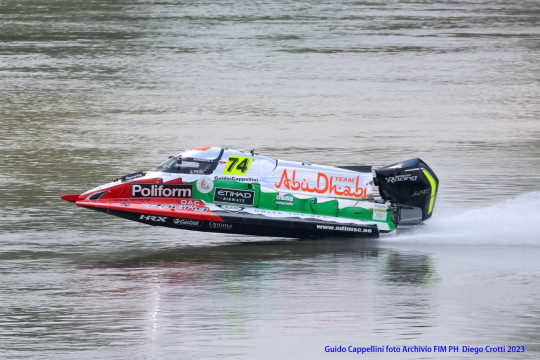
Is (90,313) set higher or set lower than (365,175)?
lower

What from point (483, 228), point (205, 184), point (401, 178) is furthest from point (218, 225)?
point (483, 228)

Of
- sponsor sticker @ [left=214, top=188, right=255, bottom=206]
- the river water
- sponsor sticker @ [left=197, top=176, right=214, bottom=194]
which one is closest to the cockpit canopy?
sponsor sticker @ [left=197, top=176, right=214, bottom=194]

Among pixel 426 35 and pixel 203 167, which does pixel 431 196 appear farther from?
pixel 426 35

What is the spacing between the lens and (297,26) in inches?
2394

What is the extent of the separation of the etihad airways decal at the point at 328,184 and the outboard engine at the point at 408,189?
39 cm

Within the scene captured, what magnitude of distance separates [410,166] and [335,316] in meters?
5.46

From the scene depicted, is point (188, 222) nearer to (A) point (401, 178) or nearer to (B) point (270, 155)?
(A) point (401, 178)

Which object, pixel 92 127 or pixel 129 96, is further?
pixel 129 96

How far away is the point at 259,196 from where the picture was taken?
21609 mm

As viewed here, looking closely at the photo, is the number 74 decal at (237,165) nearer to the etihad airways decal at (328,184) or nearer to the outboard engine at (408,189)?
the etihad airways decal at (328,184)

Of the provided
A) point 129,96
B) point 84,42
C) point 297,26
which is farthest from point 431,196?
point 297,26

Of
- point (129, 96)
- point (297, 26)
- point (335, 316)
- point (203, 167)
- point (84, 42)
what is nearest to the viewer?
point (335, 316)

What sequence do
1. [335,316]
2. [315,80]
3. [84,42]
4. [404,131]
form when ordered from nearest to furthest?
[335,316] < [404,131] < [315,80] < [84,42]

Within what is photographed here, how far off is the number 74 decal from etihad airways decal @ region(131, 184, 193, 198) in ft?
3.11
